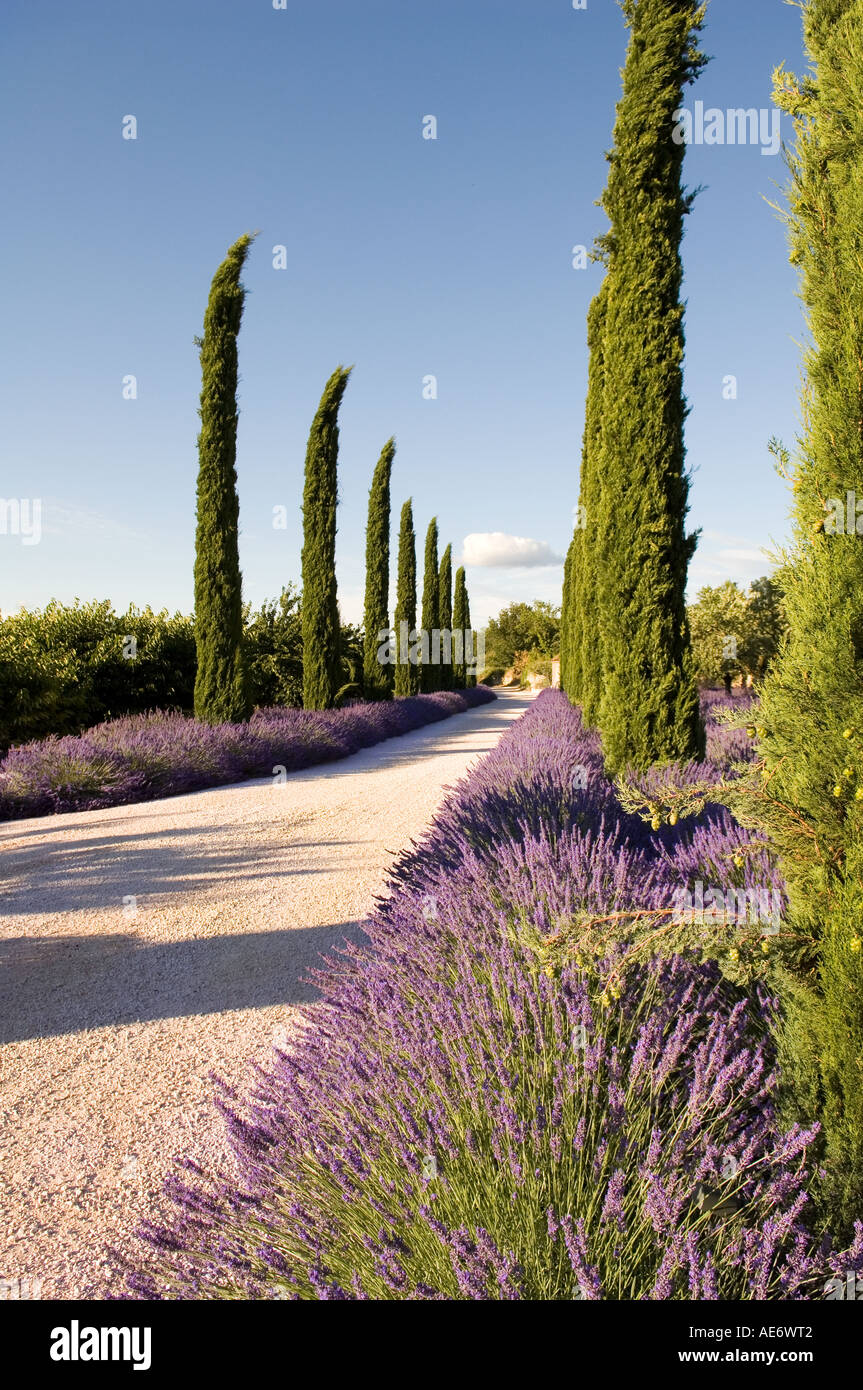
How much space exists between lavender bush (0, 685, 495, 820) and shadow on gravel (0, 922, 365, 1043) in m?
3.95

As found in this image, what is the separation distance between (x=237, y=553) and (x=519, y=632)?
168 ft

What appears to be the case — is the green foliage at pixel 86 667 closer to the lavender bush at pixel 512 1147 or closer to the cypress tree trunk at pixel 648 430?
the cypress tree trunk at pixel 648 430

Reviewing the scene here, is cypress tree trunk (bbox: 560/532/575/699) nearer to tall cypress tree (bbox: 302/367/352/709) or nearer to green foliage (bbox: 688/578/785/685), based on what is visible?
green foliage (bbox: 688/578/785/685)

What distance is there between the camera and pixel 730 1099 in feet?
6.94

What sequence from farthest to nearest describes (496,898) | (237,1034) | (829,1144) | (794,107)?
(237,1034) → (496,898) → (794,107) → (829,1144)

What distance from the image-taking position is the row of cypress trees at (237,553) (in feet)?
40.3

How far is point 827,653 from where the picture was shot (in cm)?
204

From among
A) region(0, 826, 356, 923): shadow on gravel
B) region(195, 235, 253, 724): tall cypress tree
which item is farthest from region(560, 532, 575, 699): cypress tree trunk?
region(0, 826, 356, 923): shadow on gravel

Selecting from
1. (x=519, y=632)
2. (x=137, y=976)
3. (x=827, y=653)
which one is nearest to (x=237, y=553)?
(x=137, y=976)

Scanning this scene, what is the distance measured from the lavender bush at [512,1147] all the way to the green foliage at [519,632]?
57156 millimetres
